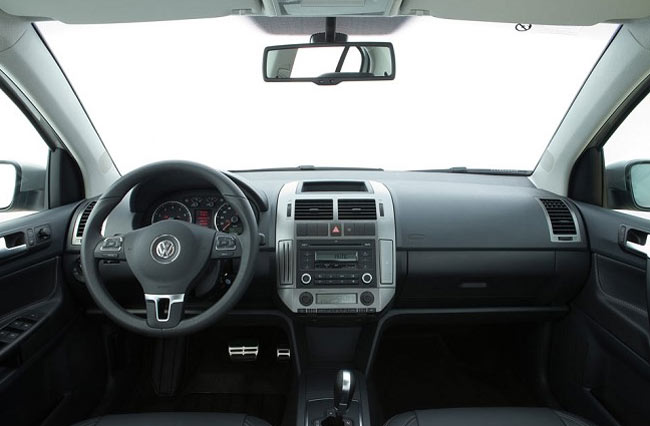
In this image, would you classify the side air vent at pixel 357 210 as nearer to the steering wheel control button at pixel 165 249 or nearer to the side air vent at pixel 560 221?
the steering wheel control button at pixel 165 249

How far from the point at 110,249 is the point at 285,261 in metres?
0.80

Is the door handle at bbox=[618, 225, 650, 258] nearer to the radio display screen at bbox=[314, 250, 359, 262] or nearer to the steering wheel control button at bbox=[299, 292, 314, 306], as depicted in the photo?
the radio display screen at bbox=[314, 250, 359, 262]

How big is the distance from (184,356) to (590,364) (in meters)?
2.28

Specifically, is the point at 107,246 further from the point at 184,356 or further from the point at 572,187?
the point at 572,187

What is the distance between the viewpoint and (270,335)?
3.31m

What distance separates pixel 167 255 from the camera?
203 cm

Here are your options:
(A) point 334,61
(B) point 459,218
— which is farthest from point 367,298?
(A) point 334,61

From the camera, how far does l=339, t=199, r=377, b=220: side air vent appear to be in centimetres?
252

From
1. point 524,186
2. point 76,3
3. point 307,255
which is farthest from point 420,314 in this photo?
point 76,3

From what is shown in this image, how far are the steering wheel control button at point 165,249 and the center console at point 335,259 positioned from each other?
23.6 inches

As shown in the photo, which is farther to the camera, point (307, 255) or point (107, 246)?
point (307, 255)

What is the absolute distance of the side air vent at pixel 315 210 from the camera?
98.9 inches

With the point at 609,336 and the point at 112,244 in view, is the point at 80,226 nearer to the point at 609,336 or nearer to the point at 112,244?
the point at 112,244

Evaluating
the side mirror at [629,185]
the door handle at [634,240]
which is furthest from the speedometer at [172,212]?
the side mirror at [629,185]
